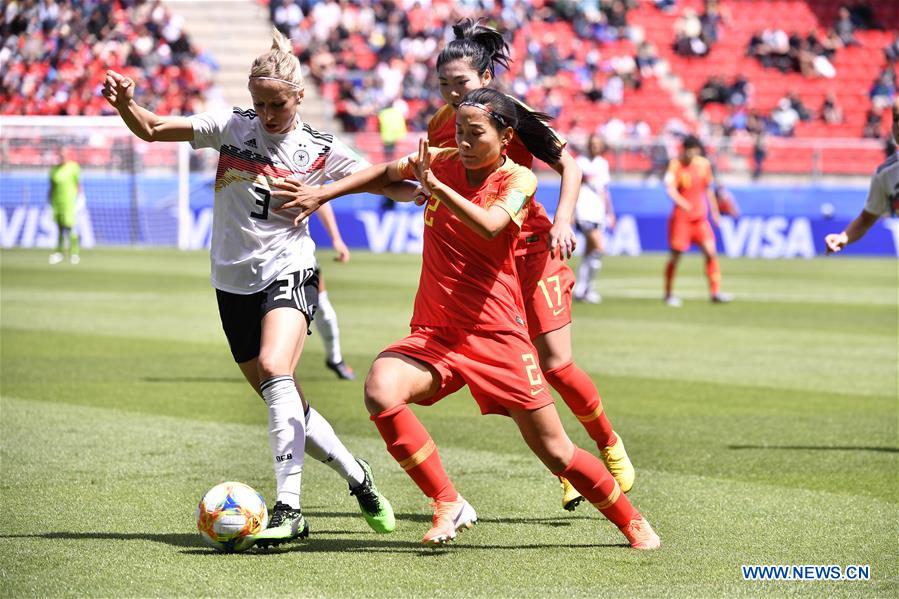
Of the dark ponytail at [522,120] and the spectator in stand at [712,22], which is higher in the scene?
the dark ponytail at [522,120]

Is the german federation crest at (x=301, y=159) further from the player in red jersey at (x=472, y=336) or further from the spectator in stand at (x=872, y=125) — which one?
the spectator in stand at (x=872, y=125)

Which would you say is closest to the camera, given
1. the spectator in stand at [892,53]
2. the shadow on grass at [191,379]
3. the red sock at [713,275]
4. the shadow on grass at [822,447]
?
the shadow on grass at [822,447]

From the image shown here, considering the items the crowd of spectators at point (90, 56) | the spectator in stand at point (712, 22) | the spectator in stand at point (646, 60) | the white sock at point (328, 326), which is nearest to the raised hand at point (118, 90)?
the white sock at point (328, 326)

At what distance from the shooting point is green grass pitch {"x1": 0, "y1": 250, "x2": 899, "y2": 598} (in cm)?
543

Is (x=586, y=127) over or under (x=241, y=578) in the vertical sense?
under

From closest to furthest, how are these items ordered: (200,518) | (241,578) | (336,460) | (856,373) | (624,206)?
(241,578)
(200,518)
(336,460)
(856,373)
(624,206)

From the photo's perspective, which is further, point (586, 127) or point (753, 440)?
point (586, 127)

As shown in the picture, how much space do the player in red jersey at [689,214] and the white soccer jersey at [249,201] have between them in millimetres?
13125

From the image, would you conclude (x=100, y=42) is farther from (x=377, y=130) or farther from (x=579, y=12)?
(x=579, y=12)

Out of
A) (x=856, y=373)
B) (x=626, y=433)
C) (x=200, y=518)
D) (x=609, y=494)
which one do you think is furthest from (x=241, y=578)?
(x=856, y=373)

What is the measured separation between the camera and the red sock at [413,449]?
5703 mm

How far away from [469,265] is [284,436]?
1.10 meters

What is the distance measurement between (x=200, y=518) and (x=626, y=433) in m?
4.17

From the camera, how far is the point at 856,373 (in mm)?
12562
